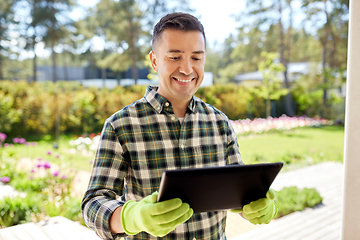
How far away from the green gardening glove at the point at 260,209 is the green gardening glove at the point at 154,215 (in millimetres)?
207

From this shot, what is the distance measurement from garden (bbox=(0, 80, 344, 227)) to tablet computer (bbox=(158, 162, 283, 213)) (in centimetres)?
209

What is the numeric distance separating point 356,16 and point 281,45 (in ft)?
33.8

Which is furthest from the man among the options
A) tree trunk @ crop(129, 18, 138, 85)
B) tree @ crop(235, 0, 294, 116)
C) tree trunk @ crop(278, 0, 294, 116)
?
tree @ crop(235, 0, 294, 116)

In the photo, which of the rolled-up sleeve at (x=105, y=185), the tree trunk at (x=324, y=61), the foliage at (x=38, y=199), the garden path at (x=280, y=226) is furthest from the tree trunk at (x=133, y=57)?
the tree trunk at (x=324, y=61)

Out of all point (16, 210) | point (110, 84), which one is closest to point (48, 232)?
point (16, 210)

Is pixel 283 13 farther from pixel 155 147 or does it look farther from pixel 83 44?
pixel 155 147

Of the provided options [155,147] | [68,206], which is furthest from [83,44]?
[155,147]

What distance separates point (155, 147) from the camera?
99 centimetres

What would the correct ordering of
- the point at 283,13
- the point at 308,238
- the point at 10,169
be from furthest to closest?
the point at 283,13
the point at 10,169
the point at 308,238

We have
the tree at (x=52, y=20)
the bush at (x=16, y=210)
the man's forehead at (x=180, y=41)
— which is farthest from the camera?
the tree at (x=52, y=20)

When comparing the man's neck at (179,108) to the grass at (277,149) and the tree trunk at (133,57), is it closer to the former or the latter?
the grass at (277,149)

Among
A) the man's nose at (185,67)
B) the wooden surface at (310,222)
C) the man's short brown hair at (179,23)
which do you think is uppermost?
the man's short brown hair at (179,23)

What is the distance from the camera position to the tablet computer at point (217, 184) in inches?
27.3

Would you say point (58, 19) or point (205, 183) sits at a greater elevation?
point (58, 19)
